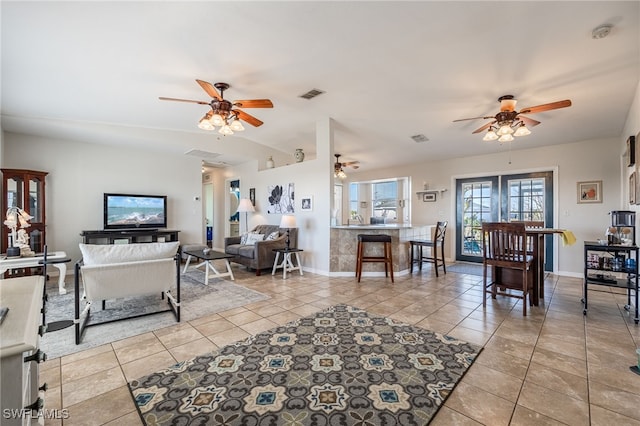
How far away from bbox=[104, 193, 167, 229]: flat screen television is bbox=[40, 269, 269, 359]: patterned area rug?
180cm

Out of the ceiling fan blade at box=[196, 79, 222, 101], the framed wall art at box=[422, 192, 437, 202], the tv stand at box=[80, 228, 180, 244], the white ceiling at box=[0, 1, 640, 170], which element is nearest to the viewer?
the white ceiling at box=[0, 1, 640, 170]

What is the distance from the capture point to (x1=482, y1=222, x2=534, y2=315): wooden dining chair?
3.33 m

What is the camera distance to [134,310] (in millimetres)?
3330

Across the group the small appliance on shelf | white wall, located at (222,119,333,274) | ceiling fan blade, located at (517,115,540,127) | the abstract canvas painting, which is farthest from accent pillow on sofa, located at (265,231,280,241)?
the small appliance on shelf

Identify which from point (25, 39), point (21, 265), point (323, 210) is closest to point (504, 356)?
point (323, 210)

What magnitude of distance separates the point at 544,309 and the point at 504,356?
5.56 ft

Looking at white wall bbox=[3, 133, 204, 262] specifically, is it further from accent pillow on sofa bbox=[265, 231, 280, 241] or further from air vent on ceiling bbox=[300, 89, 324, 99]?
air vent on ceiling bbox=[300, 89, 324, 99]

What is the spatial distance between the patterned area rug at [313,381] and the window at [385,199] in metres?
5.96

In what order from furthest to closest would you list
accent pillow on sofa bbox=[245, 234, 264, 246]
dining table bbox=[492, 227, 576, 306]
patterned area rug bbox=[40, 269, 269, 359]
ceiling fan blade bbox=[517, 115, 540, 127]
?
accent pillow on sofa bbox=[245, 234, 264, 246] → ceiling fan blade bbox=[517, 115, 540, 127] → dining table bbox=[492, 227, 576, 306] → patterned area rug bbox=[40, 269, 269, 359]

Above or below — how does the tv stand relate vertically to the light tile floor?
above

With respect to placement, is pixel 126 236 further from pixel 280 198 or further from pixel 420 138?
pixel 420 138

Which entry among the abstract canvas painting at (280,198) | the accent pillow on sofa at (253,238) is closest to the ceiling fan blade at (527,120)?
the abstract canvas painting at (280,198)

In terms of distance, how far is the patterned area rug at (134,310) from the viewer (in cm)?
254

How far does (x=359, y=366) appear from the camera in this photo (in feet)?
6.93
